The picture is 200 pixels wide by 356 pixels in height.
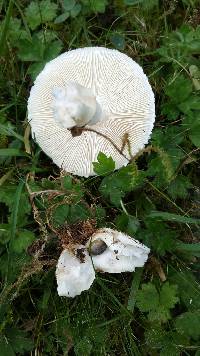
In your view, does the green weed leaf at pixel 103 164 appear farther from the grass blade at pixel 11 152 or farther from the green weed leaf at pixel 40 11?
the green weed leaf at pixel 40 11

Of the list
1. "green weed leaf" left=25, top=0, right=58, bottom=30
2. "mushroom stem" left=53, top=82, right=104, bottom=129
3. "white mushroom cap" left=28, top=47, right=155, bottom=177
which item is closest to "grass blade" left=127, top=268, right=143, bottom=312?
"white mushroom cap" left=28, top=47, right=155, bottom=177

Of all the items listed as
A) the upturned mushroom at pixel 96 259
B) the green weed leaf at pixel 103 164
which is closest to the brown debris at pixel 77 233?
the upturned mushroom at pixel 96 259

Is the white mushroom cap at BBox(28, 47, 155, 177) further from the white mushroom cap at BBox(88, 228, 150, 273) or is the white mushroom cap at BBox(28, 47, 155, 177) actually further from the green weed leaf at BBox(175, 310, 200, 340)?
the green weed leaf at BBox(175, 310, 200, 340)

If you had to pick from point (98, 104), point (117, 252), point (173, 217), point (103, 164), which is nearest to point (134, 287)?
point (117, 252)

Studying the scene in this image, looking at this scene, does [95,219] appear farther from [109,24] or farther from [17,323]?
[109,24]

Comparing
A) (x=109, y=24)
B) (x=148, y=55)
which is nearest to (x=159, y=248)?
(x=148, y=55)

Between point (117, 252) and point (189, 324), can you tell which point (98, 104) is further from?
point (189, 324)
